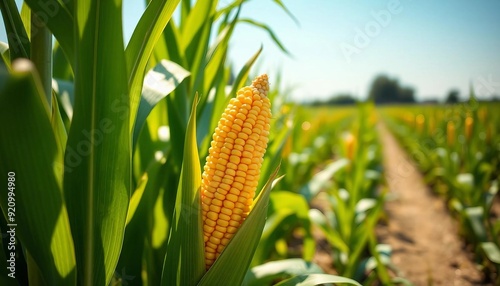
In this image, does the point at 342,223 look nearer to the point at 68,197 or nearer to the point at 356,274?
the point at 356,274

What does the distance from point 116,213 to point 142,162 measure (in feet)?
1.49

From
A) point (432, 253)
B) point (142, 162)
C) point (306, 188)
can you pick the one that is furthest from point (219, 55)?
point (432, 253)

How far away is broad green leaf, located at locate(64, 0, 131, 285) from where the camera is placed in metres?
0.64

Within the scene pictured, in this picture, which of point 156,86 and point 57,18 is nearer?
point 57,18

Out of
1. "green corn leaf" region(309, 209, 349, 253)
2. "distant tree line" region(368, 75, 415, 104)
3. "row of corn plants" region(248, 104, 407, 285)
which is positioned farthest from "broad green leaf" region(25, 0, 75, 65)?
"distant tree line" region(368, 75, 415, 104)

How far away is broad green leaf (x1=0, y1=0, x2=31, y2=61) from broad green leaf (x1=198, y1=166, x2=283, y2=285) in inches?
23.5

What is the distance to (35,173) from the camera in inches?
23.2

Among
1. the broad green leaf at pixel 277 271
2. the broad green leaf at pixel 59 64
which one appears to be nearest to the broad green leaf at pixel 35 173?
the broad green leaf at pixel 277 271

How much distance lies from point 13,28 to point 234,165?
1.82ft

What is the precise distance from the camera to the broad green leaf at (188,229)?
0.71m

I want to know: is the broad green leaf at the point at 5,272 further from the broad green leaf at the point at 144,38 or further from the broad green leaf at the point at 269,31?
the broad green leaf at the point at 269,31

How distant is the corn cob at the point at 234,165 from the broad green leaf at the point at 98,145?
192mm

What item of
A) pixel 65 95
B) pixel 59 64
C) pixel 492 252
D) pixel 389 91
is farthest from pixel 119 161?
pixel 389 91

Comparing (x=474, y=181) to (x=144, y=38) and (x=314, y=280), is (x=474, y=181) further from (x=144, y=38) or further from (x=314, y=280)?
(x=144, y=38)
